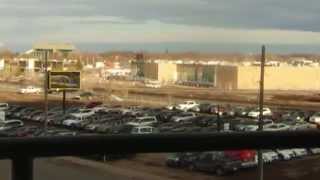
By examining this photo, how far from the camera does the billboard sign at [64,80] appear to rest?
45625mm

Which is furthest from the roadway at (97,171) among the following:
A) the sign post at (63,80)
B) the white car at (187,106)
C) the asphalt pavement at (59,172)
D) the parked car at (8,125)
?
the white car at (187,106)

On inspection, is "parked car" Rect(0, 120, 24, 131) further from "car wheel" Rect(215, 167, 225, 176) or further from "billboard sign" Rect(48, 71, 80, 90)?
"billboard sign" Rect(48, 71, 80, 90)

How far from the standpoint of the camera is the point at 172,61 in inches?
2906

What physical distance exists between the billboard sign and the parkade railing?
4421 centimetres

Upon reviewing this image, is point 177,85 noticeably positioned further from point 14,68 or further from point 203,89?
point 14,68

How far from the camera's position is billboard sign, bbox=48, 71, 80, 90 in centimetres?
4562

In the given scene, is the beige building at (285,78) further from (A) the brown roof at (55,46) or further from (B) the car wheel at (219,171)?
(B) the car wheel at (219,171)

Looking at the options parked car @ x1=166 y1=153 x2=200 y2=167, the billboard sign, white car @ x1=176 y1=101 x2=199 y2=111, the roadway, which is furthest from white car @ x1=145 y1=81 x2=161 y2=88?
parked car @ x1=166 y1=153 x2=200 y2=167

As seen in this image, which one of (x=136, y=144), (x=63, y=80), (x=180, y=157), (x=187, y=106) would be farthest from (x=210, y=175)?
(x=187, y=106)

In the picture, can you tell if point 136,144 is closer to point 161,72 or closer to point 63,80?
point 63,80

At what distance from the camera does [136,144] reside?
1.38 metres

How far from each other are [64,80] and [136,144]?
4567 centimetres

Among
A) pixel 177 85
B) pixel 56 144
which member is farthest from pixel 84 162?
pixel 177 85

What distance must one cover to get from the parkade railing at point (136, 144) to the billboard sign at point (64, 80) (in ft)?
145
